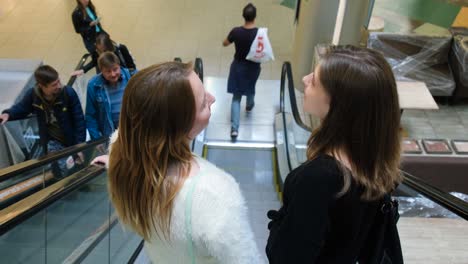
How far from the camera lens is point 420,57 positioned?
24.3 ft

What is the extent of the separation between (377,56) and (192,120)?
0.71 metres

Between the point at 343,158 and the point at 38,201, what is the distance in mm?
1756

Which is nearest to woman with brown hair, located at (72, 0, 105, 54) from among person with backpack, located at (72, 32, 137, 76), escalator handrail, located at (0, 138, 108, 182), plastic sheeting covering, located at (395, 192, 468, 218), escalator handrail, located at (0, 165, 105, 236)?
person with backpack, located at (72, 32, 137, 76)

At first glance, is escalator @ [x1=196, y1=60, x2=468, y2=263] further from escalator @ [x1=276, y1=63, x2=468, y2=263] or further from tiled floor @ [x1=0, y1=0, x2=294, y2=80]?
tiled floor @ [x1=0, y1=0, x2=294, y2=80]

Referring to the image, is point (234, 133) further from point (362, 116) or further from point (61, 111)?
point (362, 116)

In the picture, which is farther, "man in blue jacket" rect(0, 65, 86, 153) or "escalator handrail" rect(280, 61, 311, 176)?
"escalator handrail" rect(280, 61, 311, 176)

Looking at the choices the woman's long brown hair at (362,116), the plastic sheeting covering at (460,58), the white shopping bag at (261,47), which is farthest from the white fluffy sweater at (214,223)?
the plastic sheeting covering at (460,58)

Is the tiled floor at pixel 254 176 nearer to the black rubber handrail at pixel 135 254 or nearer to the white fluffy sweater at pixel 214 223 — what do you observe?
the black rubber handrail at pixel 135 254

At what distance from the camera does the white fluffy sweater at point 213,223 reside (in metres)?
1.32

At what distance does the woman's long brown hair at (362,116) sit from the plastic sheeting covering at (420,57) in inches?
243

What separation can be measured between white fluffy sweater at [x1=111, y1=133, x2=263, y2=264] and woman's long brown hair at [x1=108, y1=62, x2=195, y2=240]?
4 cm

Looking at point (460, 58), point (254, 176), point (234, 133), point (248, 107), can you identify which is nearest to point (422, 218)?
point (254, 176)

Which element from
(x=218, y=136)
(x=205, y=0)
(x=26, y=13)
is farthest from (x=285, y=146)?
(x=26, y=13)

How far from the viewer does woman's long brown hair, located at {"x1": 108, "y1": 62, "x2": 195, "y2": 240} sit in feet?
4.30
